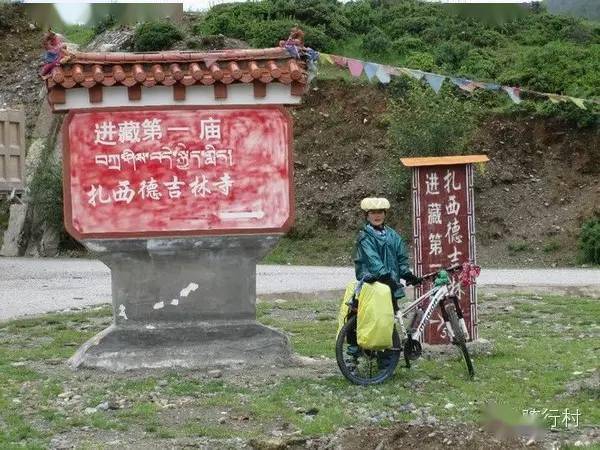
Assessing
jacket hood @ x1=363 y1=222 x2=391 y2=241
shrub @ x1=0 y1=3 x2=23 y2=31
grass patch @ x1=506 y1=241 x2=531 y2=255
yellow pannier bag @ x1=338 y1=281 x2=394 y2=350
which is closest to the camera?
yellow pannier bag @ x1=338 y1=281 x2=394 y2=350

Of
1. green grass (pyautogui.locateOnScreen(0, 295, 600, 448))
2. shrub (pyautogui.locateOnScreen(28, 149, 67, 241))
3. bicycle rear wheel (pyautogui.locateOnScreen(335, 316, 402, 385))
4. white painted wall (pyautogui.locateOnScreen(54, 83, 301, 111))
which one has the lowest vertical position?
green grass (pyautogui.locateOnScreen(0, 295, 600, 448))

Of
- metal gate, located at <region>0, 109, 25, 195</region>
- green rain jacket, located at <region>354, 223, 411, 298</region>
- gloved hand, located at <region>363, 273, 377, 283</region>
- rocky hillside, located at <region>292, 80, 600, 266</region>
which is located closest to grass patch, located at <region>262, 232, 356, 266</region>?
rocky hillside, located at <region>292, 80, 600, 266</region>

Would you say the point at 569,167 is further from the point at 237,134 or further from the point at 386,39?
the point at 237,134

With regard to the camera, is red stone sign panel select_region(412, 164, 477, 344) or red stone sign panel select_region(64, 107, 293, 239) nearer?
red stone sign panel select_region(64, 107, 293, 239)

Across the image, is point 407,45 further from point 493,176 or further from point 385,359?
point 385,359

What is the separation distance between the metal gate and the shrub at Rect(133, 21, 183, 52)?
587 inches

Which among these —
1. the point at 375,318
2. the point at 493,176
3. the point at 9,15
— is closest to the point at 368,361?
the point at 375,318

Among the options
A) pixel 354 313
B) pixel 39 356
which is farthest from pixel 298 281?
pixel 354 313

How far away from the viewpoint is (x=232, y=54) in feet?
34.3

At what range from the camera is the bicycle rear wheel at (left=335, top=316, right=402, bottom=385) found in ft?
30.4

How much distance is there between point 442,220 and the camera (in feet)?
36.0

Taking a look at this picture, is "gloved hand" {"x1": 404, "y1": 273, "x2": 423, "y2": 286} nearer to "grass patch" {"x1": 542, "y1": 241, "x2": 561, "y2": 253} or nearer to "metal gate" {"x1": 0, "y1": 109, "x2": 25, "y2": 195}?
"metal gate" {"x1": 0, "y1": 109, "x2": 25, "y2": 195}

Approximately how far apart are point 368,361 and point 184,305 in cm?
202

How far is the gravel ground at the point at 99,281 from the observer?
682 inches
